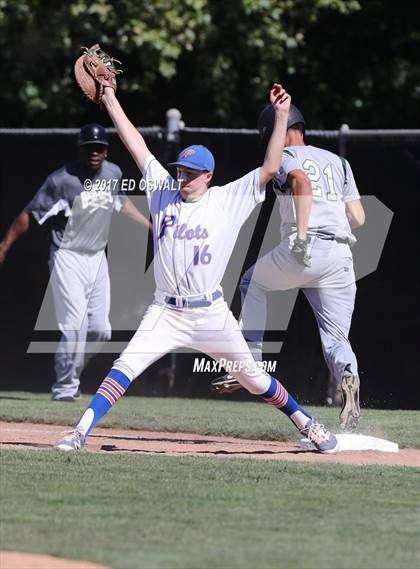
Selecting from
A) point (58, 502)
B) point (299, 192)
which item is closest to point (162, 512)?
point (58, 502)

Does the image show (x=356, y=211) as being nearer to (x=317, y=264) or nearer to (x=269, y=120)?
(x=317, y=264)

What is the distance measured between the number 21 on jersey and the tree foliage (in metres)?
7.17

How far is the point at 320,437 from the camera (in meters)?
7.96

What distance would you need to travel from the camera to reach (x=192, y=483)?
6.78m

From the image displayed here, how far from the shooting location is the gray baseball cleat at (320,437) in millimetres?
7945

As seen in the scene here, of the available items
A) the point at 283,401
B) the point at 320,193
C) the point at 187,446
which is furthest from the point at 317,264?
the point at 187,446

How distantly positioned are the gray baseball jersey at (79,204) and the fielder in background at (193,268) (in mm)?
3763

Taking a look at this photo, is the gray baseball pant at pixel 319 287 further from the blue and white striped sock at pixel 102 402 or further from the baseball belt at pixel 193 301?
the blue and white striped sock at pixel 102 402

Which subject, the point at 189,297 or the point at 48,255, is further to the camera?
the point at 48,255

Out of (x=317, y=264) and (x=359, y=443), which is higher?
(x=317, y=264)

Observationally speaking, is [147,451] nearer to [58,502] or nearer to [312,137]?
[58,502]

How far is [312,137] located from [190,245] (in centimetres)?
392

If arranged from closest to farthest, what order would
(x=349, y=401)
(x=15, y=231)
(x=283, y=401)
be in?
(x=283, y=401) < (x=349, y=401) < (x=15, y=231)

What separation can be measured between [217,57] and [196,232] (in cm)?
976
